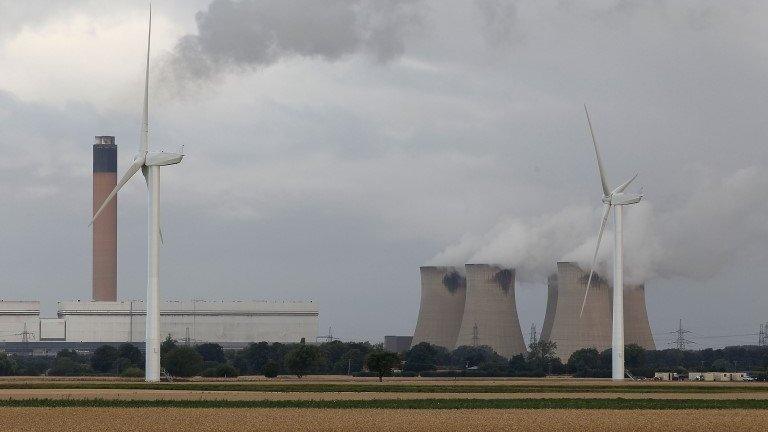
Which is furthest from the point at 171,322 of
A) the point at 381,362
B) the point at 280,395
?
the point at 280,395

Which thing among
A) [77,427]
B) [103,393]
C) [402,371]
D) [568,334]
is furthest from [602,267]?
[77,427]

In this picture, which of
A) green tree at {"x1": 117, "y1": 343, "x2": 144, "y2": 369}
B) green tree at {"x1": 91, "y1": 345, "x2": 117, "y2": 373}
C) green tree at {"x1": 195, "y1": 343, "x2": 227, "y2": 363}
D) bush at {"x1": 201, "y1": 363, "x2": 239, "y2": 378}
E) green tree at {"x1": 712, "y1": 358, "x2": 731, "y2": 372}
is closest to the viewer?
bush at {"x1": 201, "y1": 363, "x2": 239, "y2": 378}

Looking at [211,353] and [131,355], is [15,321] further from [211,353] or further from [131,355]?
[131,355]

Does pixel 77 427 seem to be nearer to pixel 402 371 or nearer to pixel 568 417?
pixel 568 417

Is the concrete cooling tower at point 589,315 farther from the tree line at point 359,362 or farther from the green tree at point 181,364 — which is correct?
the green tree at point 181,364

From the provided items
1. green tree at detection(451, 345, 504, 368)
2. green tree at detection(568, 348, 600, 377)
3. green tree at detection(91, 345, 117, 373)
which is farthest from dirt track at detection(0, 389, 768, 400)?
green tree at detection(451, 345, 504, 368)

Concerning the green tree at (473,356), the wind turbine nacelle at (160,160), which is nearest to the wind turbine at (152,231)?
the wind turbine nacelle at (160,160)

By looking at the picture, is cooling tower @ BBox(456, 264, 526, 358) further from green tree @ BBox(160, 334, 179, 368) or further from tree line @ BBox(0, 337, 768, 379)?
green tree @ BBox(160, 334, 179, 368)
